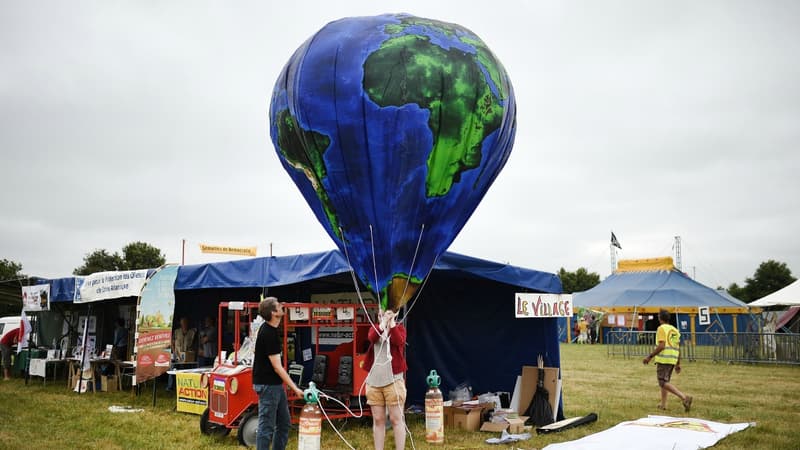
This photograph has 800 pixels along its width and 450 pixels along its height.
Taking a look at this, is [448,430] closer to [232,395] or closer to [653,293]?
[232,395]

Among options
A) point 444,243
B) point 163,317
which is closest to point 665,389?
point 444,243

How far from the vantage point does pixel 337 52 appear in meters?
7.38

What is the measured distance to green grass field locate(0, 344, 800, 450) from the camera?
821 cm

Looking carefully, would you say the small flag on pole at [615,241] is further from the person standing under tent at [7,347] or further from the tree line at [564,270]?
the person standing under tent at [7,347]

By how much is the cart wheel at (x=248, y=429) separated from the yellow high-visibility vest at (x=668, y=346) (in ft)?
21.2

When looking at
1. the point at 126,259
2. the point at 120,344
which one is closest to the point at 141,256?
the point at 126,259

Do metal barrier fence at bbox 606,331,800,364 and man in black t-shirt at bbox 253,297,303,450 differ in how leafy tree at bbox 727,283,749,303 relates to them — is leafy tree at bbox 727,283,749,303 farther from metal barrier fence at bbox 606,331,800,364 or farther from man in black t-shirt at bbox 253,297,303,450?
man in black t-shirt at bbox 253,297,303,450

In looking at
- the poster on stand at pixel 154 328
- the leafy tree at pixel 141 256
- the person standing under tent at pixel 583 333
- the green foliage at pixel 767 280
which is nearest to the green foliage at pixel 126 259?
the leafy tree at pixel 141 256

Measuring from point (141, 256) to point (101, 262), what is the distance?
3.24 meters

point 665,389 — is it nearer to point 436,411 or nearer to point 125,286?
point 436,411

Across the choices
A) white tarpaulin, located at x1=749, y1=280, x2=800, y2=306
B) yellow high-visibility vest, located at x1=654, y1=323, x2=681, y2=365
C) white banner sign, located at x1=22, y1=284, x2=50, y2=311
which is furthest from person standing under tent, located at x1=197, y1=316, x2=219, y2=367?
white tarpaulin, located at x1=749, y1=280, x2=800, y2=306

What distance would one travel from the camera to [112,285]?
1212cm

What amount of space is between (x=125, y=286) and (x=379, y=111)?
6.96m

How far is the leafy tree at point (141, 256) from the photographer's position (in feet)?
165
